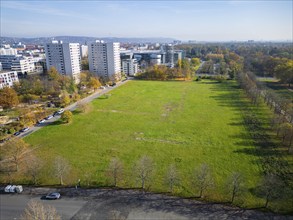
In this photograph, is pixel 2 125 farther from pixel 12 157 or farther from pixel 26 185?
pixel 26 185

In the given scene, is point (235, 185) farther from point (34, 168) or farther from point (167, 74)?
point (167, 74)

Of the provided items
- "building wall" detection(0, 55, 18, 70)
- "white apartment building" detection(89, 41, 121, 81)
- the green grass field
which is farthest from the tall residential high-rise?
the green grass field

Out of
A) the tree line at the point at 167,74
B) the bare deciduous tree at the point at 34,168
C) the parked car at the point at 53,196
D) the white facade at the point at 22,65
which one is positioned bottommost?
→ the parked car at the point at 53,196

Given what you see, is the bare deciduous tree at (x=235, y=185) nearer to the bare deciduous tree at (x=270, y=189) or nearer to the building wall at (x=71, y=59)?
the bare deciduous tree at (x=270, y=189)

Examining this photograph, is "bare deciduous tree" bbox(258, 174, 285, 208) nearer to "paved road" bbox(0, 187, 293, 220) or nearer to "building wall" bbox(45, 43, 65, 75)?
"paved road" bbox(0, 187, 293, 220)

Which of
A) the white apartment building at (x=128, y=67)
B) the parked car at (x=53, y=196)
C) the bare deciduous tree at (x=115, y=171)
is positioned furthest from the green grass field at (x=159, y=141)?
the white apartment building at (x=128, y=67)

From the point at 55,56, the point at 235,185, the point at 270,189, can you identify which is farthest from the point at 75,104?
the point at 270,189
